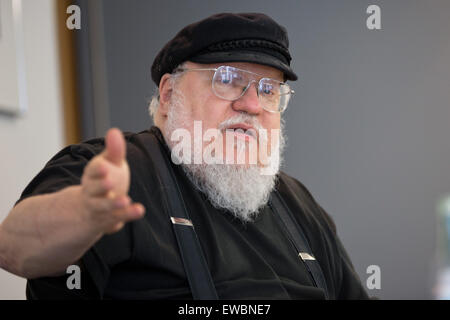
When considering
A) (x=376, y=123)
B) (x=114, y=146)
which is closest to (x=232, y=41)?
(x=114, y=146)

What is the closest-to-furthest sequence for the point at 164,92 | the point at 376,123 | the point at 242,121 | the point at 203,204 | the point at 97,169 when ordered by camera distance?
the point at 97,169
the point at 203,204
the point at 242,121
the point at 164,92
the point at 376,123

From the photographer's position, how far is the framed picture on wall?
135 cm

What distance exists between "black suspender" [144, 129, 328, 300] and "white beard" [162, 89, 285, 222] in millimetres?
73

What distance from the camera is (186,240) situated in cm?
95

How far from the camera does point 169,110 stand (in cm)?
127

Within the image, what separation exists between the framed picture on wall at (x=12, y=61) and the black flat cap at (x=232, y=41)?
1.71ft

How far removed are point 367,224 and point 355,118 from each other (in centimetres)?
49

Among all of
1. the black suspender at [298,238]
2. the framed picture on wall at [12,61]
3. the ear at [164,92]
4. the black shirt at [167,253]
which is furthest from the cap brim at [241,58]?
the framed picture on wall at [12,61]

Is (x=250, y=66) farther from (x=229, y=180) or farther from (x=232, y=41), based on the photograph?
(x=229, y=180)

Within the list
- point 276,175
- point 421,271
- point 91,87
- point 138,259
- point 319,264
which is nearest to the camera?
point 138,259

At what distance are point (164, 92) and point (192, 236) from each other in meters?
0.52

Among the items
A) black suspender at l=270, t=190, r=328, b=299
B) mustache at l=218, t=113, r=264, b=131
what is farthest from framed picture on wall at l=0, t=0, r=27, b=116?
black suspender at l=270, t=190, r=328, b=299
